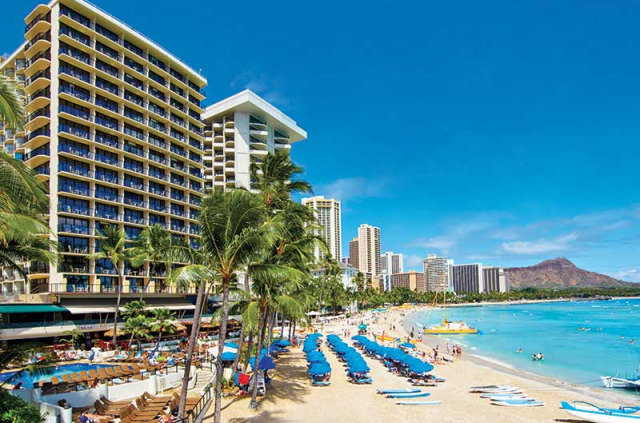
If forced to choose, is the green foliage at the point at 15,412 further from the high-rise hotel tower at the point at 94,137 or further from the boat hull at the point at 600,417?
the high-rise hotel tower at the point at 94,137

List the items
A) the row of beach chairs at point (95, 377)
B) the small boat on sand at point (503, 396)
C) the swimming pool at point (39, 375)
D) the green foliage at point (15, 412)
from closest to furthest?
the green foliage at point (15, 412)
the row of beach chairs at point (95, 377)
the swimming pool at point (39, 375)
the small boat on sand at point (503, 396)

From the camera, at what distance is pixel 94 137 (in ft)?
149

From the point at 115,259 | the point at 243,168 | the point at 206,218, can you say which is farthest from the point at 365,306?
the point at 206,218

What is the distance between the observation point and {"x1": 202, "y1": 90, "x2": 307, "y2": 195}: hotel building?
70.8 meters

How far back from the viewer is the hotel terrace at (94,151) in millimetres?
40906

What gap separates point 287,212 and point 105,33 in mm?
38176

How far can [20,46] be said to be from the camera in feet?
154

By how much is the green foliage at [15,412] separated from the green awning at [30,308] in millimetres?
25290

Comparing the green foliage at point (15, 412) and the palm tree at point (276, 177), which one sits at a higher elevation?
the palm tree at point (276, 177)

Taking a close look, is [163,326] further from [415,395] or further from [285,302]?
[415,395]

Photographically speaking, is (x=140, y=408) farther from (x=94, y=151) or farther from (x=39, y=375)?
(x=94, y=151)

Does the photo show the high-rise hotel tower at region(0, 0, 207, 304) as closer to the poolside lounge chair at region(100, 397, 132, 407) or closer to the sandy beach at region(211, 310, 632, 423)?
the sandy beach at region(211, 310, 632, 423)

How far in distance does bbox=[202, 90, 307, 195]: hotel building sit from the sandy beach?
140 ft

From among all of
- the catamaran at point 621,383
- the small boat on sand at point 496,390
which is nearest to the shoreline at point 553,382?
the catamaran at point 621,383
